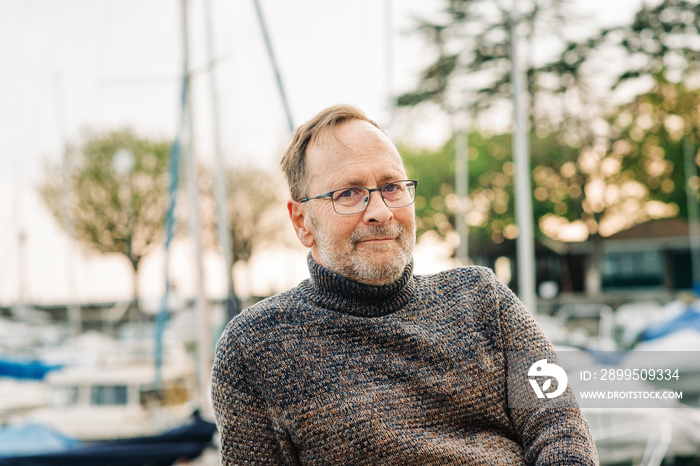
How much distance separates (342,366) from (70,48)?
1830cm

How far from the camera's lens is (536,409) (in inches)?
66.8

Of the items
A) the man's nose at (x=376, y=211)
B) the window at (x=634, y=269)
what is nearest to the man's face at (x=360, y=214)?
the man's nose at (x=376, y=211)

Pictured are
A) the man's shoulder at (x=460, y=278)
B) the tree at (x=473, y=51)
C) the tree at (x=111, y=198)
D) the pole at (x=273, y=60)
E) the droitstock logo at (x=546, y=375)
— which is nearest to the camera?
the droitstock logo at (x=546, y=375)

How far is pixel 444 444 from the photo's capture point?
166 cm

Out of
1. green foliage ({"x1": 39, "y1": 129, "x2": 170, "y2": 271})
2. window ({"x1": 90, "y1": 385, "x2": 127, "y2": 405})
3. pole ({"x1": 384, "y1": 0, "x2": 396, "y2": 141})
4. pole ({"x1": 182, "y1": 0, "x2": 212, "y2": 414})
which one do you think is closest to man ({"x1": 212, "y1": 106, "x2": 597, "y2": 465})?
pole ({"x1": 182, "y1": 0, "x2": 212, "y2": 414})

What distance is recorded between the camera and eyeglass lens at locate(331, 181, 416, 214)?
1.76 m

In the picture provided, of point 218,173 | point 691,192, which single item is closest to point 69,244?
point 218,173

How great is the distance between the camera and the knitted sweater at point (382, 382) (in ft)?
5.36

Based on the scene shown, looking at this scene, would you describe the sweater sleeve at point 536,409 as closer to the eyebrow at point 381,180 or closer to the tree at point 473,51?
the eyebrow at point 381,180

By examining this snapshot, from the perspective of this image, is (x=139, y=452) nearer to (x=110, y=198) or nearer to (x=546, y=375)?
(x=546, y=375)

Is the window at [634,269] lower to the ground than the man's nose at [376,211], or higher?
lower

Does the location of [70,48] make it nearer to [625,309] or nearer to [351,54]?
[351,54]

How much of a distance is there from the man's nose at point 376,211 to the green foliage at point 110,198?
30.9 meters

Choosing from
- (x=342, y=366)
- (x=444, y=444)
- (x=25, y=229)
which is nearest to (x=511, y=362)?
(x=444, y=444)
